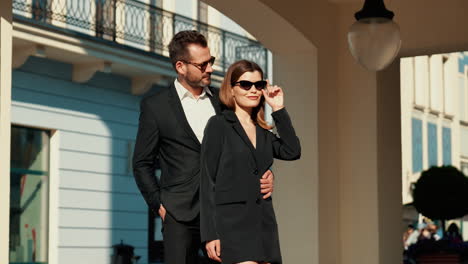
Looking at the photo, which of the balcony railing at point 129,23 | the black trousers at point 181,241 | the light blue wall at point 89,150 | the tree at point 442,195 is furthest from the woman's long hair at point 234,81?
the tree at point 442,195

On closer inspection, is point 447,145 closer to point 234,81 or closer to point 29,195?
point 29,195

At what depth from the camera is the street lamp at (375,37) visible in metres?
6.95

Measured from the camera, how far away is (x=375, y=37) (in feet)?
22.8

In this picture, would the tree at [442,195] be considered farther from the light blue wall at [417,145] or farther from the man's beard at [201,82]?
Result: the light blue wall at [417,145]

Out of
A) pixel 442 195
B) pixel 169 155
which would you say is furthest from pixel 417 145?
pixel 169 155

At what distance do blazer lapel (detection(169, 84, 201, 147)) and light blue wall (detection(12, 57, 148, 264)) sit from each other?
1296 centimetres

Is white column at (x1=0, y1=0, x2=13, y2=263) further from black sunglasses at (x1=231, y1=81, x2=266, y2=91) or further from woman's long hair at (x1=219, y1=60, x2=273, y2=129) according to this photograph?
black sunglasses at (x1=231, y1=81, x2=266, y2=91)

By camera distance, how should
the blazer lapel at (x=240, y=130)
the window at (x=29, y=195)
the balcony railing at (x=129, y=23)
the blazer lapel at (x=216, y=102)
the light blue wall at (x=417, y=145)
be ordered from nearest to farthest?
1. the blazer lapel at (x=240, y=130)
2. the blazer lapel at (x=216, y=102)
3. the window at (x=29, y=195)
4. the balcony railing at (x=129, y=23)
5. the light blue wall at (x=417, y=145)

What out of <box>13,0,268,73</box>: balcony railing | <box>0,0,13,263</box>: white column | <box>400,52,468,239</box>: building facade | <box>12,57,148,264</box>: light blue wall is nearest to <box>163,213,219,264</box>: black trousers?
<box>0,0,13,263</box>: white column

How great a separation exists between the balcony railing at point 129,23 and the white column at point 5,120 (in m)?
11.1

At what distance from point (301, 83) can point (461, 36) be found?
5.16ft

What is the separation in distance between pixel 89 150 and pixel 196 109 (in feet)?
48.7

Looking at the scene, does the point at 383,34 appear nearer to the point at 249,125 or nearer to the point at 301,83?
A: the point at 249,125

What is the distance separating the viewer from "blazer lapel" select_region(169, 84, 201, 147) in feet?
17.9
